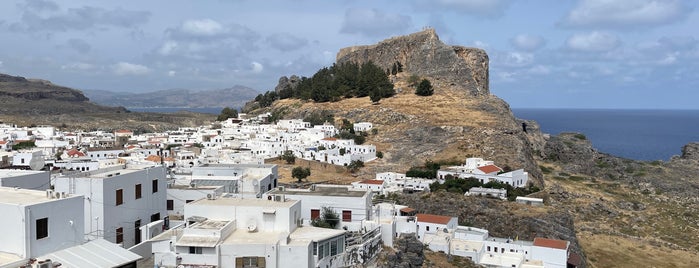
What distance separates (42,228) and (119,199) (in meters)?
4.97

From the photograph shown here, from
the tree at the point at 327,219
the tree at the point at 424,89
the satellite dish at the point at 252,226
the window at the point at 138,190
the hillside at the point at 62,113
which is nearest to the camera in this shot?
the satellite dish at the point at 252,226

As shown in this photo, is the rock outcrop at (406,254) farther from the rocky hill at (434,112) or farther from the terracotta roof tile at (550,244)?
the rocky hill at (434,112)

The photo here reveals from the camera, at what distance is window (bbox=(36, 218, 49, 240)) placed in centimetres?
1337

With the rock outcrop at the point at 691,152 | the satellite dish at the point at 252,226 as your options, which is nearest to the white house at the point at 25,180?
the satellite dish at the point at 252,226

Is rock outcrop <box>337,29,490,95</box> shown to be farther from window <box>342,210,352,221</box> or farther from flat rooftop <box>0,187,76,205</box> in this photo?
flat rooftop <box>0,187,76,205</box>

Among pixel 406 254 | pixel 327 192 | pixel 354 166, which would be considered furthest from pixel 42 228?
pixel 354 166

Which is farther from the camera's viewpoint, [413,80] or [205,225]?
[413,80]

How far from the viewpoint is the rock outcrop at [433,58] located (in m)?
87.3

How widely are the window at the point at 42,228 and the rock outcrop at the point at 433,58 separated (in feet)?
245

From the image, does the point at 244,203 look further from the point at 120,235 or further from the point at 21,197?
the point at 21,197

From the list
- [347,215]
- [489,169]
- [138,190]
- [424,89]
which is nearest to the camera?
[138,190]

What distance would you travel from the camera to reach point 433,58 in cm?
9038

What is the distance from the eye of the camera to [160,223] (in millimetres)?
18797

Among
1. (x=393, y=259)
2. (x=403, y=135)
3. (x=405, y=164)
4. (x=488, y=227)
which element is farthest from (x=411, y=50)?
(x=393, y=259)
